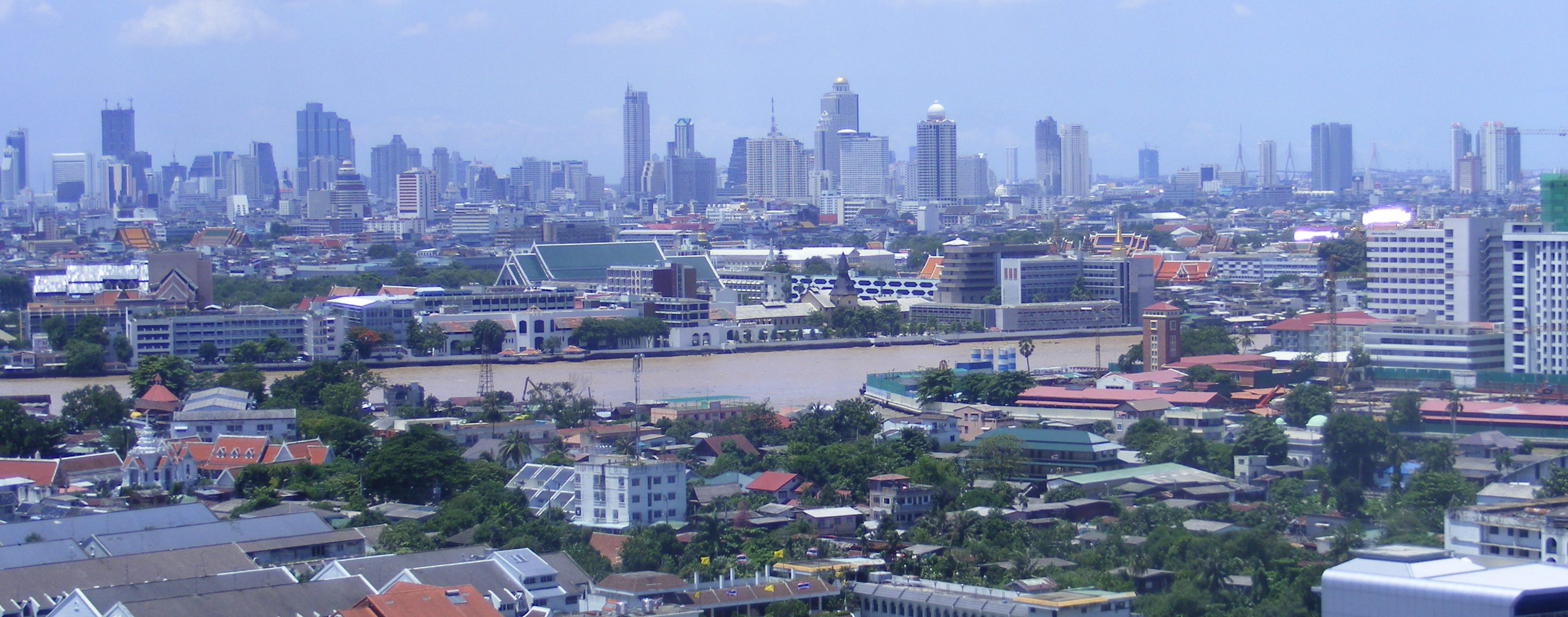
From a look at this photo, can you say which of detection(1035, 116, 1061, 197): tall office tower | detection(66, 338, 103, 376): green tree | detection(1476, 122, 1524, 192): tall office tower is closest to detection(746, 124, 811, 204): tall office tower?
detection(1035, 116, 1061, 197): tall office tower

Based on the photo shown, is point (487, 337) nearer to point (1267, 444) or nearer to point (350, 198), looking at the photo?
point (1267, 444)

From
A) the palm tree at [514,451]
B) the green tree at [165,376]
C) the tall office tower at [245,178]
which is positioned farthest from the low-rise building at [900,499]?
the tall office tower at [245,178]

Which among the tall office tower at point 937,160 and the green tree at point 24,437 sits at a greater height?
the tall office tower at point 937,160

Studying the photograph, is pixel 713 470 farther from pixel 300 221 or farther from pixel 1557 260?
pixel 300 221

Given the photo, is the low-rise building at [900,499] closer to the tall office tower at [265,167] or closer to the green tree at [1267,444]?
the green tree at [1267,444]

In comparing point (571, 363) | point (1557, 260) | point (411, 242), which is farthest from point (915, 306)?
point (411, 242)

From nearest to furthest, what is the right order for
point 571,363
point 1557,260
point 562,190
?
point 1557,260 < point 571,363 < point 562,190
